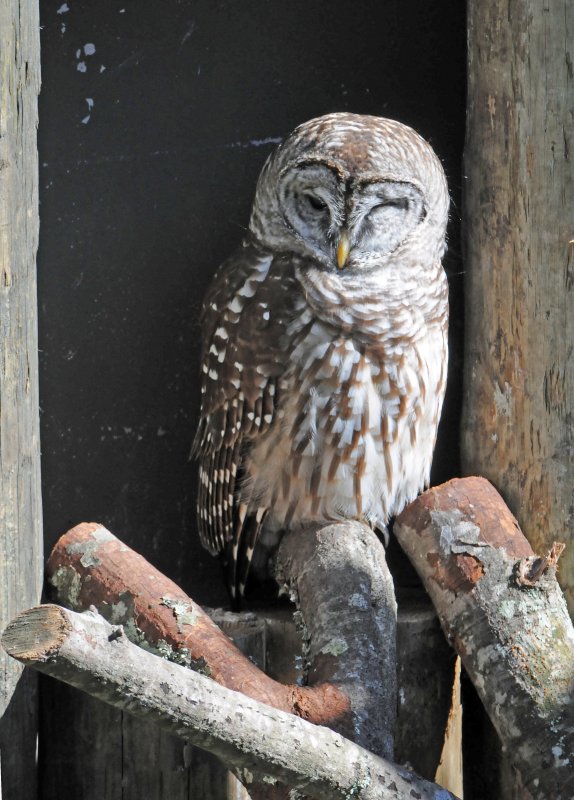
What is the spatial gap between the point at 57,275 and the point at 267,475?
116 cm

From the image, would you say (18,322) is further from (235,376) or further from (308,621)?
(308,621)

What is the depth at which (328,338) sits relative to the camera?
346cm

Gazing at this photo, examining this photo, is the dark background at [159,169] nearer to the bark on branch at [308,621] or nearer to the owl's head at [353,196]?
the owl's head at [353,196]

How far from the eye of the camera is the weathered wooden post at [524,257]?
3395 mm

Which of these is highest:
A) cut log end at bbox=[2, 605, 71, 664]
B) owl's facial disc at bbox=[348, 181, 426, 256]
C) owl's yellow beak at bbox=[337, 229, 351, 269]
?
owl's facial disc at bbox=[348, 181, 426, 256]

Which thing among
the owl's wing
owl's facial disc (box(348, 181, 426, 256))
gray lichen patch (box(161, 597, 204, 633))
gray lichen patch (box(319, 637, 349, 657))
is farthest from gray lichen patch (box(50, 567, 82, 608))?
owl's facial disc (box(348, 181, 426, 256))

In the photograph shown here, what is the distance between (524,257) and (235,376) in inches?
39.2

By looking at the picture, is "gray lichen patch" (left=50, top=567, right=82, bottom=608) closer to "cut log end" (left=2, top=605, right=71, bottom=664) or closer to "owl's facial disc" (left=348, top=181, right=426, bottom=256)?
"cut log end" (left=2, top=605, right=71, bottom=664)

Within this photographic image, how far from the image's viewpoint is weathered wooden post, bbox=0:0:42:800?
2.94 metres

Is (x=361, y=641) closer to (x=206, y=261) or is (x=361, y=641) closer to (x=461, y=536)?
(x=461, y=536)

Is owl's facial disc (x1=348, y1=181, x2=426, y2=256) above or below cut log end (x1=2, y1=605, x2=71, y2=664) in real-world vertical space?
above

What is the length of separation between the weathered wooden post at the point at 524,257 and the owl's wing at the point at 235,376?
2.29 ft

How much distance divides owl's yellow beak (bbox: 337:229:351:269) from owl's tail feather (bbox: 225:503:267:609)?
882 millimetres

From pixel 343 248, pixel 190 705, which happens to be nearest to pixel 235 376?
pixel 343 248
